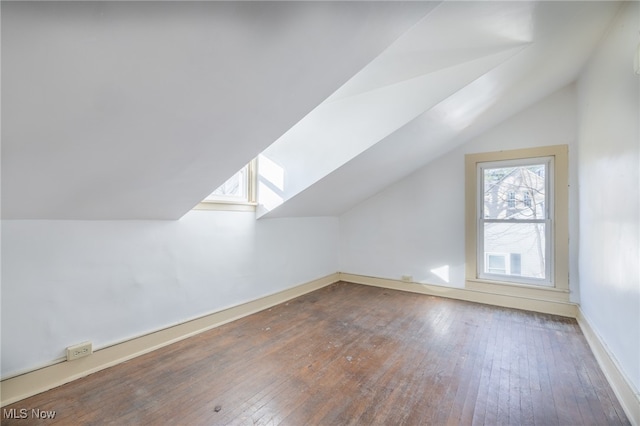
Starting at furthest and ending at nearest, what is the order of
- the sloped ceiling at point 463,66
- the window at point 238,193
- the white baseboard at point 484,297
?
the white baseboard at point 484,297 → the window at point 238,193 → the sloped ceiling at point 463,66

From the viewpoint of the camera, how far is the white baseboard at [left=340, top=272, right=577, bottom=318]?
3.17 m

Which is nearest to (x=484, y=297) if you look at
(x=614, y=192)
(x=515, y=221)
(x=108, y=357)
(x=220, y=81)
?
(x=515, y=221)

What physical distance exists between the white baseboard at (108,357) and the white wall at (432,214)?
2004mm

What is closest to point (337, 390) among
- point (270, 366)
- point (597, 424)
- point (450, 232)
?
point (270, 366)

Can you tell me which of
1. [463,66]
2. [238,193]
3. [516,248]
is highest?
[463,66]

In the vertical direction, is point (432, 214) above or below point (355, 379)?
above

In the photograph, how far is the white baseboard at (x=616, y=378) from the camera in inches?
62.4

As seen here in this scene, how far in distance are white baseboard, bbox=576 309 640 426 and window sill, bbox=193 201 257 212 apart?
10.7 feet

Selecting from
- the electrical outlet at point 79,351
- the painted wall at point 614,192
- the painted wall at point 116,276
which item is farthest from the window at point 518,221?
the electrical outlet at point 79,351

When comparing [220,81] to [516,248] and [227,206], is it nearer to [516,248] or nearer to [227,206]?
[227,206]

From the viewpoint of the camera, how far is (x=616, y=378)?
6.03 ft

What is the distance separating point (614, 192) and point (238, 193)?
325 centimetres

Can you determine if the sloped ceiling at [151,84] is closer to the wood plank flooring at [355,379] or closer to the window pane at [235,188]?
the window pane at [235,188]

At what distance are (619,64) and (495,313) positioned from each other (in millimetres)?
2547
